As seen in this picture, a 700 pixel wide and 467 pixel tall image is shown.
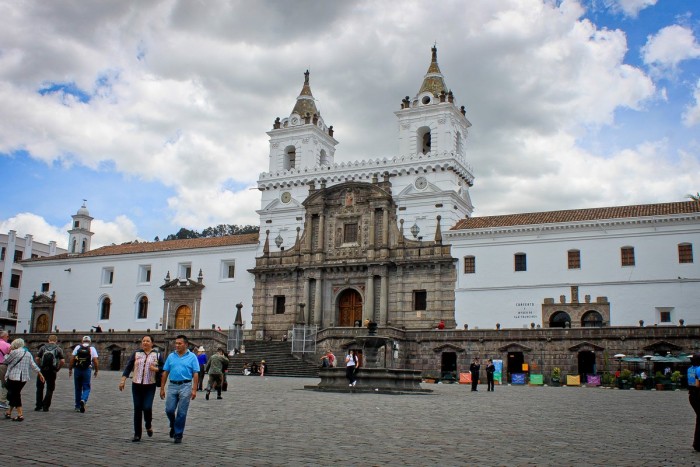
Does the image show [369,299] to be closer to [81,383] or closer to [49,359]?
[81,383]

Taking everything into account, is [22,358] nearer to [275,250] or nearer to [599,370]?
[599,370]

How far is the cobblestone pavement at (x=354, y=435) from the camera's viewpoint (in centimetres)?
1002

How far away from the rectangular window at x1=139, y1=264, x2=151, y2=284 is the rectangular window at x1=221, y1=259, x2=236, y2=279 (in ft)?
23.1

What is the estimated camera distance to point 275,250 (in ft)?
171

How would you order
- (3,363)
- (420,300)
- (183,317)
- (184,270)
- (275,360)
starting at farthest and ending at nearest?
(184,270) < (183,317) < (420,300) < (275,360) < (3,363)

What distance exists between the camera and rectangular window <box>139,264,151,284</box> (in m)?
56.6

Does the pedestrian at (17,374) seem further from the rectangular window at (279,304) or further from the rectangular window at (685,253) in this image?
the rectangular window at (279,304)

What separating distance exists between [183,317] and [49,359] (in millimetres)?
38919

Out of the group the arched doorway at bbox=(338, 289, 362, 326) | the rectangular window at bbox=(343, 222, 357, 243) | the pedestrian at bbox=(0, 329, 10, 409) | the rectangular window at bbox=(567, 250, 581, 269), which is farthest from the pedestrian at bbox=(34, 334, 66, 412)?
the rectangular window at bbox=(343, 222, 357, 243)

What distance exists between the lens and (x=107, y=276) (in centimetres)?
5825

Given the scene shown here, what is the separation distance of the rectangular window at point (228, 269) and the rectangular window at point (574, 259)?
24.3 metres

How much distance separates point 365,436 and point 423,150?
39740 mm

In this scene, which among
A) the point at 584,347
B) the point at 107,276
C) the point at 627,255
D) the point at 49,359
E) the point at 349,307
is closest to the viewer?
the point at 49,359

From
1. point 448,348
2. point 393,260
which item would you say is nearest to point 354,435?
point 448,348
